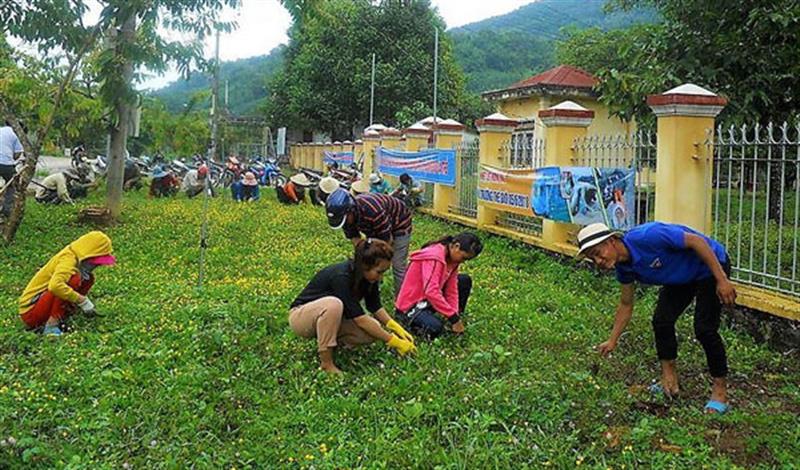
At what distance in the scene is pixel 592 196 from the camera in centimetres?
830

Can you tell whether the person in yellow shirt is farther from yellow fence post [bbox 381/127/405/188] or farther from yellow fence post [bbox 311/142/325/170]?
yellow fence post [bbox 311/142/325/170]

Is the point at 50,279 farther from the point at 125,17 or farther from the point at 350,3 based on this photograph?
the point at 350,3

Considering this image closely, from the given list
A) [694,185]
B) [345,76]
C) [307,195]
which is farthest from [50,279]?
[345,76]

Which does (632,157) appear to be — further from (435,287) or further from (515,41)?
(515,41)

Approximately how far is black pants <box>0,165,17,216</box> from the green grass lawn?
14.8 feet

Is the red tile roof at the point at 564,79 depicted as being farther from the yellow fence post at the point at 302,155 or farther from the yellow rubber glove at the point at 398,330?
the yellow rubber glove at the point at 398,330

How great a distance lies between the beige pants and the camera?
16.2 ft

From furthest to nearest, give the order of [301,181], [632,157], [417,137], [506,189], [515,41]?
[515,41]
[301,181]
[417,137]
[506,189]
[632,157]

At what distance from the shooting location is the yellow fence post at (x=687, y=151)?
668 cm

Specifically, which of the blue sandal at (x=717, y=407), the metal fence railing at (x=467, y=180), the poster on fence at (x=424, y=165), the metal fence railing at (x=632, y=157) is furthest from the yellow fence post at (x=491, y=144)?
the blue sandal at (x=717, y=407)

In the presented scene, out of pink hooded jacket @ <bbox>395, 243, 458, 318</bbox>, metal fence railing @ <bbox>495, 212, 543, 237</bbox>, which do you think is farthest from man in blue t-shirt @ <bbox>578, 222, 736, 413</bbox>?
metal fence railing @ <bbox>495, 212, 543, 237</bbox>

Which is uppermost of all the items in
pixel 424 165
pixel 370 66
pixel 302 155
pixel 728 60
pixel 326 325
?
pixel 370 66

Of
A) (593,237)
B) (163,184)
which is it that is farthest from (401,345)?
(163,184)

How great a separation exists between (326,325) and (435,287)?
42.1 inches
